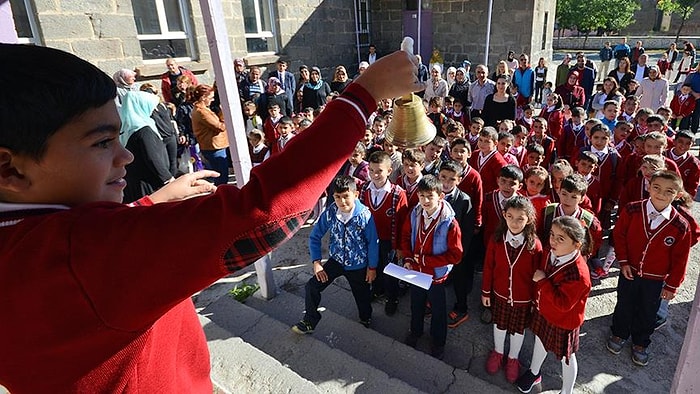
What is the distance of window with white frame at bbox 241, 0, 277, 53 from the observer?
10.6 metres

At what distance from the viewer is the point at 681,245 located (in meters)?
3.10

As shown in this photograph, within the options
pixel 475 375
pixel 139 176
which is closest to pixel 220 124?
pixel 139 176

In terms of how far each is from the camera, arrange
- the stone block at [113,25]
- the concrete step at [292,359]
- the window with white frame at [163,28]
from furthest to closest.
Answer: the window with white frame at [163,28] → the stone block at [113,25] → the concrete step at [292,359]

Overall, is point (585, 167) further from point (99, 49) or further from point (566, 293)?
point (99, 49)

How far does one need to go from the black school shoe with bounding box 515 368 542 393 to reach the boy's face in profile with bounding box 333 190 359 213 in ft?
5.86

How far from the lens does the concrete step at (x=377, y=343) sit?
10.1 ft

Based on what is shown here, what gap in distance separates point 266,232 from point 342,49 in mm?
13336

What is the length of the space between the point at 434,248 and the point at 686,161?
3479 millimetres

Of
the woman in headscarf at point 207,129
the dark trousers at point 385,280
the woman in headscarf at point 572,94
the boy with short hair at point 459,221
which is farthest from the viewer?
the woman in headscarf at point 572,94

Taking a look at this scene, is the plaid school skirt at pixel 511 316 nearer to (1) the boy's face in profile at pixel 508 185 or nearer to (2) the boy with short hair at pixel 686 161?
(1) the boy's face in profile at pixel 508 185

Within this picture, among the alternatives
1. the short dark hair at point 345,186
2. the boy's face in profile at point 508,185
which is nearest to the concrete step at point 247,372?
the short dark hair at point 345,186

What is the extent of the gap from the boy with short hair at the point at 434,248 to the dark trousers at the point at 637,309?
4.49ft

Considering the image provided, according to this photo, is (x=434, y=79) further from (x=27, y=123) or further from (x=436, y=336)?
(x=27, y=123)

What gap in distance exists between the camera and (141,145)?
4035 mm
